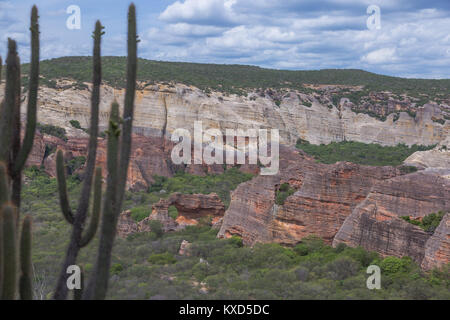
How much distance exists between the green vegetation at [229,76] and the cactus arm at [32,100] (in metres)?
45.1

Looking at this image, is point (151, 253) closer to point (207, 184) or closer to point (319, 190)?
point (319, 190)

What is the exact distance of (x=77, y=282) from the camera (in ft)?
34.8

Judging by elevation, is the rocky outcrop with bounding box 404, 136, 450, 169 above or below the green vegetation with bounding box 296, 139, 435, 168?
above

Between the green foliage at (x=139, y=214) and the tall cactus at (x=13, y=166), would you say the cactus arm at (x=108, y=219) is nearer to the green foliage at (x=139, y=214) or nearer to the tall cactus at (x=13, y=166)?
the tall cactus at (x=13, y=166)

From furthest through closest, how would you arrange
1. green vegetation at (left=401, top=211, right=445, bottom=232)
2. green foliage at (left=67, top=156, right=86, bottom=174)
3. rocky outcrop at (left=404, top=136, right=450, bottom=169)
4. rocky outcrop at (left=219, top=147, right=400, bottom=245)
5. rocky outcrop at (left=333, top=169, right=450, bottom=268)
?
green foliage at (left=67, top=156, right=86, bottom=174)
rocky outcrop at (left=404, top=136, right=450, bottom=169)
rocky outcrop at (left=219, top=147, right=400, bottom=245)
rocky outcrop at (left=333, top=169, right=450, bottom=268)
green vegetation at (left=401, top=211, right=445, bottom=232)

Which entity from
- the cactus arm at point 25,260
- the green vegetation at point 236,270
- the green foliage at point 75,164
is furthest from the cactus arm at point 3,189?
the green foliage at point 75,164

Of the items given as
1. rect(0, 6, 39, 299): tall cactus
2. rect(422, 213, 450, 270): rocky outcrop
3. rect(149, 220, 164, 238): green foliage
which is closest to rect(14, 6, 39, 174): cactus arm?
rect(0, 6, 39, 299): tall cactus

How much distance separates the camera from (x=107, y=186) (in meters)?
8.51

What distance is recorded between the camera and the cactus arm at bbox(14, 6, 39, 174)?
948 cm

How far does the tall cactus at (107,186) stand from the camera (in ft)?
27.7

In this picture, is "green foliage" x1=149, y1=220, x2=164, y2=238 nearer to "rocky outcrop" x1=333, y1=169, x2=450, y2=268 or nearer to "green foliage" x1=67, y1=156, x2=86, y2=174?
"rocky outcrop" x1=333, y1=169, x2=450, y2=268

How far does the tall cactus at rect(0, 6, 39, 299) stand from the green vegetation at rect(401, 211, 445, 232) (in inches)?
511

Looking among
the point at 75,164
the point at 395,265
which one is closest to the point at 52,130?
the point at 75,164
